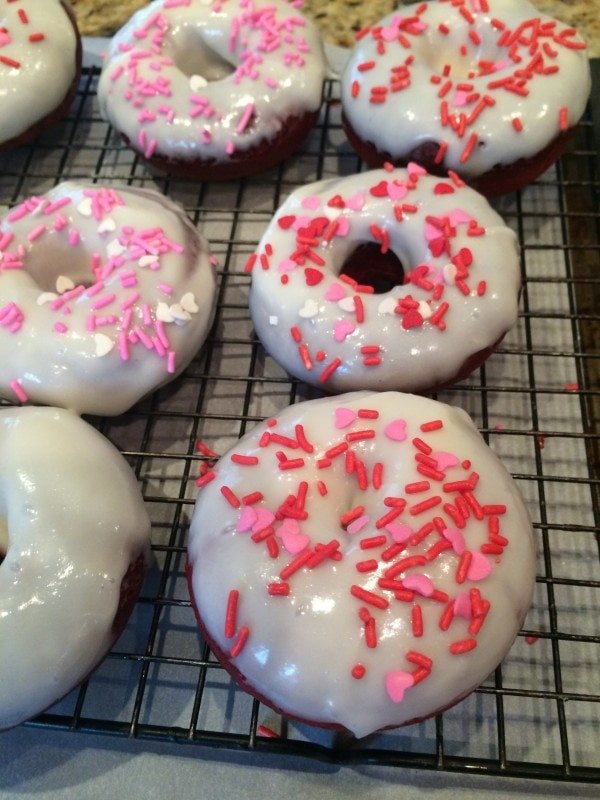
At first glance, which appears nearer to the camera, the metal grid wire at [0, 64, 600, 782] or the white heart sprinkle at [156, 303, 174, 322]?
the metal grid wire at [0, 64, 600, 782]

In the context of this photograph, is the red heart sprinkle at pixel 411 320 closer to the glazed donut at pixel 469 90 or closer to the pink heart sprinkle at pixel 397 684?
the glazed donut at pixel 469 90

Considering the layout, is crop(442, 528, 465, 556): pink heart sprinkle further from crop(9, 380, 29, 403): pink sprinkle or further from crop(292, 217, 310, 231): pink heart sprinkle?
crop(9, 380, 29, 403): pink sprinkle

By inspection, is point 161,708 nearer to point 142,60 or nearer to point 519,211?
point 519,211

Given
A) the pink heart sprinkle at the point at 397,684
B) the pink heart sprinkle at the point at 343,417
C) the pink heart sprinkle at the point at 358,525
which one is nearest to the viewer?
the pink heart sprinkle at the point at 397,684

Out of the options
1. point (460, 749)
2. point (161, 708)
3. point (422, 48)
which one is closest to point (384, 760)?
point (460, 749)

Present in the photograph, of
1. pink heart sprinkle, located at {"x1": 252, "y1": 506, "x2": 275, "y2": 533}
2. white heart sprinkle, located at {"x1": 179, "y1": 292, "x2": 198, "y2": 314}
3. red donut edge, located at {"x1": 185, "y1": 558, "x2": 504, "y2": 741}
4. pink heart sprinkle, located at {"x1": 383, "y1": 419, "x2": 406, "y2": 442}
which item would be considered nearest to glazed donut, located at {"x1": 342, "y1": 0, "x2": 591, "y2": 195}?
white heart sprinkle, located at {"x1": 179, "y1": 292, "x2": 198, "y2": 314}

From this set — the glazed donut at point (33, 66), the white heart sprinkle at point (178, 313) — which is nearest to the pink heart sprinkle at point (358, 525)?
the white heart sprinkle at point (178, 313)

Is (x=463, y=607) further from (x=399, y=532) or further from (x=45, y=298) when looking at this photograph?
(x=45, y=298)
